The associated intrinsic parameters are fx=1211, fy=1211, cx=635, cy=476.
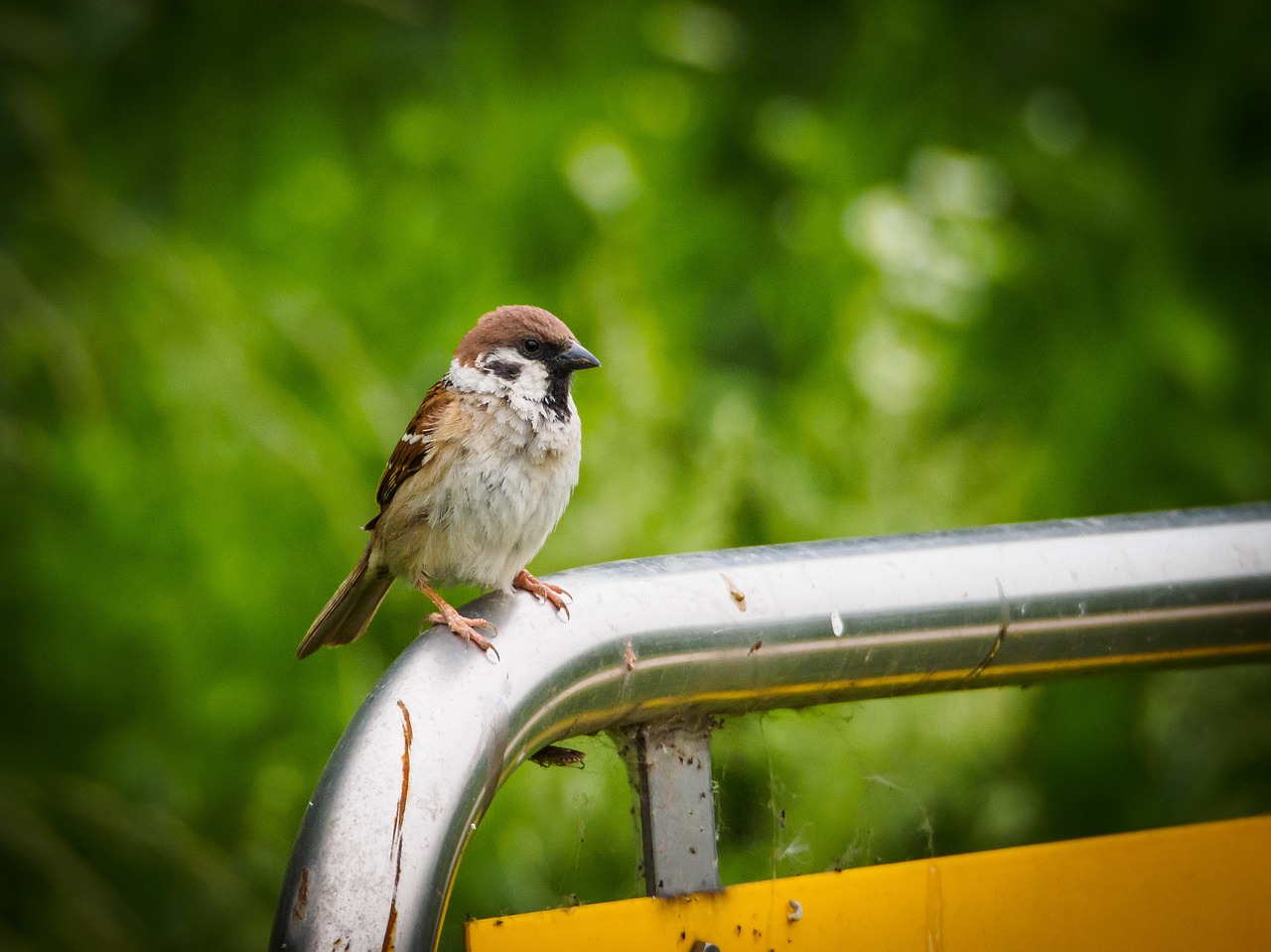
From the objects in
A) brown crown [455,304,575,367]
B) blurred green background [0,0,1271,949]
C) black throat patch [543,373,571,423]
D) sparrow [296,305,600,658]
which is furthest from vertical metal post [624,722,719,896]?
blurred green background [0,0,1271,949]

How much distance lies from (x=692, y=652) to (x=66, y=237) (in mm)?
2105

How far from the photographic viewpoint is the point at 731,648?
117cm

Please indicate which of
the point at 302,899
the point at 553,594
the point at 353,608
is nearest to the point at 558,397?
the point at 353,608

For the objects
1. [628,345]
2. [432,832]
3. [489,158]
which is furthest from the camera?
[489,158]

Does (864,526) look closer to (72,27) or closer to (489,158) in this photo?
(489,158)

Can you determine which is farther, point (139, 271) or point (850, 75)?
point (850, 75)

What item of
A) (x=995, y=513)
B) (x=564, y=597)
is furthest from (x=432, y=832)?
(x=995, y=513)

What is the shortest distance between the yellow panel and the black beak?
1.15 m

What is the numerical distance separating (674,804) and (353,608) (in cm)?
118

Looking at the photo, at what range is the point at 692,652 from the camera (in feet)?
3.79

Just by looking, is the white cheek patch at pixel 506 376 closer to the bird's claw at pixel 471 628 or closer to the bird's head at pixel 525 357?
the bird's head at pixel 525 357

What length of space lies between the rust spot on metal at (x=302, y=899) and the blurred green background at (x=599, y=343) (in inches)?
65.5

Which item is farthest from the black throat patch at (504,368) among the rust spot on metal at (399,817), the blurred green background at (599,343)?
the rust spot on metal at (399,817)

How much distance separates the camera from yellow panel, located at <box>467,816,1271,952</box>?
1024 millimetres
